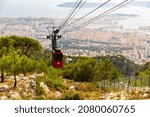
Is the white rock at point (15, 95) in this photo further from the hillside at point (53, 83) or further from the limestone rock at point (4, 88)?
the limestone rock at point (4, 88)

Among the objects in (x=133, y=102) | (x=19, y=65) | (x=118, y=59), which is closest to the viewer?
(x=133, y=102)

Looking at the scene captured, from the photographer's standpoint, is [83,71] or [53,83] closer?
[53,83]

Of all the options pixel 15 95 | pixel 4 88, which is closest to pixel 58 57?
pixel 15 95

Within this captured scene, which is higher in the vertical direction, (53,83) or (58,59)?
(58,59)

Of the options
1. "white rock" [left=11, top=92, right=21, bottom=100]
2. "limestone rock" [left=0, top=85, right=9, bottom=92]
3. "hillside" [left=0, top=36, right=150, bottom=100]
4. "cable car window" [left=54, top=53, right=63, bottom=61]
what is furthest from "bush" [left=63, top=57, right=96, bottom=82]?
"cable car window" [left=54, top=53, right=63, bottom=61]

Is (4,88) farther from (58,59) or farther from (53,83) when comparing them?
(58,59)

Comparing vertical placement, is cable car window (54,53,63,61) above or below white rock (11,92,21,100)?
above

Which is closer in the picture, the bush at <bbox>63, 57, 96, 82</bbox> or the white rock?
the white rock

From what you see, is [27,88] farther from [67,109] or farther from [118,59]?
[118,59]

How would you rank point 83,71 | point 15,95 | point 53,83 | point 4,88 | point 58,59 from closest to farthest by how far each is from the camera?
point 58,59, point 15,95, point 4,88, point 53,83, point 83,71

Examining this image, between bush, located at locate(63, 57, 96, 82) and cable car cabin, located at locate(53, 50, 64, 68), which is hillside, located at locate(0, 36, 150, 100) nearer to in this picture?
bush, located at locate(63, 57, 96, 82)

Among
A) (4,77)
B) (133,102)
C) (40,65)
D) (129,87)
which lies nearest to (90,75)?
(40,65)
